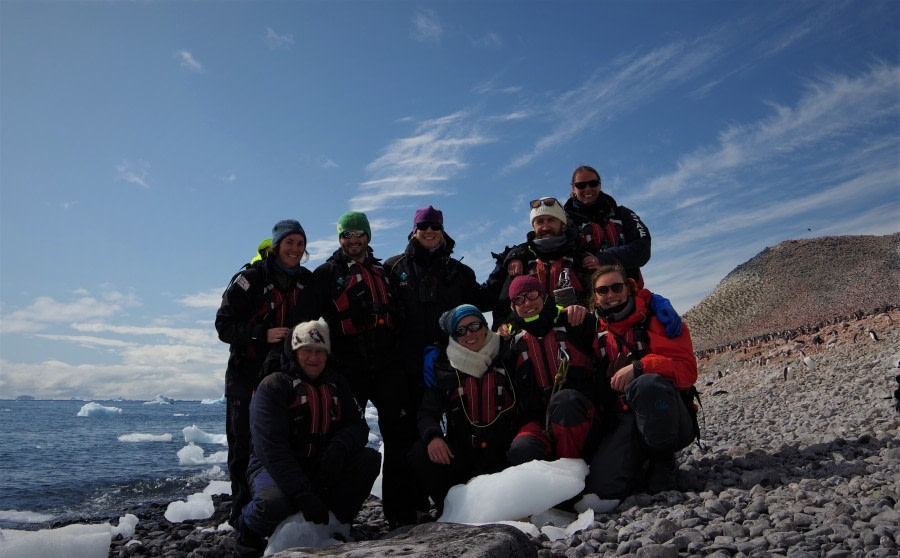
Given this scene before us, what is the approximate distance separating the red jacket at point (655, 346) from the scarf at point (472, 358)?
2.67 feet

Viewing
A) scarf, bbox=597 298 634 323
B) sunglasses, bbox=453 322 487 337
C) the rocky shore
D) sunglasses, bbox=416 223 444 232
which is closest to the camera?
the rocky shore

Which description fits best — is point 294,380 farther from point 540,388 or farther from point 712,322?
point 712,322

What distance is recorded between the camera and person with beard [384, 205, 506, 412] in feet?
16.3

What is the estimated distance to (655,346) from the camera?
159 inches

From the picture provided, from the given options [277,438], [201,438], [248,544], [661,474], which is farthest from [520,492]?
[201,438]

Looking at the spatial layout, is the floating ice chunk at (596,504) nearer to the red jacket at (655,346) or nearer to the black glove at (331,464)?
the red jacket at (655,346)

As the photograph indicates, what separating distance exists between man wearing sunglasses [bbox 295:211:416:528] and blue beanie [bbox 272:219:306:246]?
37cm

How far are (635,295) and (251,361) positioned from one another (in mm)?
3007

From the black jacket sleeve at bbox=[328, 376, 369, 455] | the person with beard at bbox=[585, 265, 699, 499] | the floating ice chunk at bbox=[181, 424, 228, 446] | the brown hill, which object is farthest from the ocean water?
the brown hill

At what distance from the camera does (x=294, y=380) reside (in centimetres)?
413

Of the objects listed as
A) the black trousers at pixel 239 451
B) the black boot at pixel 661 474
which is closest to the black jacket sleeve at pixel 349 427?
the black trousers at pixel 239 451

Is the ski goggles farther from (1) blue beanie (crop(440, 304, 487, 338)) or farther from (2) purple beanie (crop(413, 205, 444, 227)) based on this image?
(1) blue beanie (crop(440, 304, 487, 338))

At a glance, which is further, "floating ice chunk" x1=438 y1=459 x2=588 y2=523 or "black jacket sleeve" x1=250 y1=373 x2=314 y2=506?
"black jacket sleeve" x1=250 y1=373 x2=314 y2=506

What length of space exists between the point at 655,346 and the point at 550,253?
1231 mm
